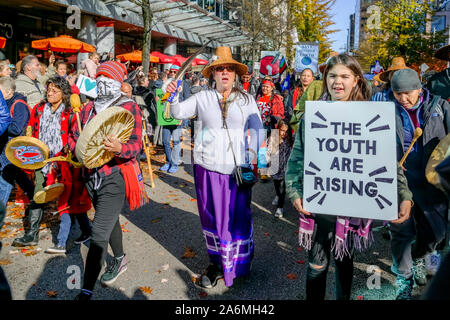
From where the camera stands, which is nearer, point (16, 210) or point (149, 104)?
point (16, 210)

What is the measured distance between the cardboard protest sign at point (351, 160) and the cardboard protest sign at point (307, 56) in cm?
949

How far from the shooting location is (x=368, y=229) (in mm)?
2420

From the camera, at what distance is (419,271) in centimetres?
340

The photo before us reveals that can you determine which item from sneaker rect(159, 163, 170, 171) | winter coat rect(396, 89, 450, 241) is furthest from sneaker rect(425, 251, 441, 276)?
sneaker rect(159, 163, 170, 171)

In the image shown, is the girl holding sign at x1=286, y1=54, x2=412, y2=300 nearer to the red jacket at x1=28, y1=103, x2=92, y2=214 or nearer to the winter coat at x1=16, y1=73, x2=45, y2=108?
Result: the red jacket at x1=28, y1=103, x2=92, y2=214

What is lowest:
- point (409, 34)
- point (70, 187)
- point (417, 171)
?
point (70, 187)

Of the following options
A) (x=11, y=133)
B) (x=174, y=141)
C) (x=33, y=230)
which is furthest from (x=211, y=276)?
(x=174, y=141)

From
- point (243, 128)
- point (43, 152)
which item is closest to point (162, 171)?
point (43, 152)

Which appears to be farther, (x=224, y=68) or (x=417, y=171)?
(x=224, y=68)

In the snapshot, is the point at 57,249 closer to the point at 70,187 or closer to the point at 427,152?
the point at 70,187

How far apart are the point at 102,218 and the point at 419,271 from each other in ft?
9.82

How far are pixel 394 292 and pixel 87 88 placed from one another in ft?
11.9

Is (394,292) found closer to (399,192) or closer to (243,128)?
(399,192)

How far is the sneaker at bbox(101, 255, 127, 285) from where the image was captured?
3.49 metres
